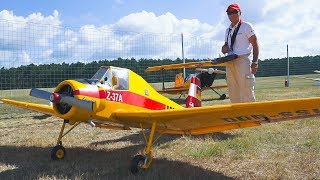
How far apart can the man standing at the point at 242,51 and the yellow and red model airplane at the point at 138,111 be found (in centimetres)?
102

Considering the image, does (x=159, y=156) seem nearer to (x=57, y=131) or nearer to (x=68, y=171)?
(x=68, y=171)

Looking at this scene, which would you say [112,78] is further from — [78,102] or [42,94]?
[42,94]

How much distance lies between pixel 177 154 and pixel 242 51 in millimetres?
2011

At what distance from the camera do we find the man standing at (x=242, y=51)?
6.07 m

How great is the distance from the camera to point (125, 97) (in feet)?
19.5

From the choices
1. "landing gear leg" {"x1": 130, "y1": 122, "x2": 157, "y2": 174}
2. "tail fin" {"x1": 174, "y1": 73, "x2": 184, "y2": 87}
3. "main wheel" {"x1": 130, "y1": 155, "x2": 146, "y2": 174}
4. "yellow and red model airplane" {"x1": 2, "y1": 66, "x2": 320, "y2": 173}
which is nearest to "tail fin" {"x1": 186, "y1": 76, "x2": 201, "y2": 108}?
"yellow and red model airplane" {"x1": 2, "y1": 66, "x2": 320, "y2": 173}

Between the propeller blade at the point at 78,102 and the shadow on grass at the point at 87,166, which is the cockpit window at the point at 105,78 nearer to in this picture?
the propeller blade at the point at 78,102

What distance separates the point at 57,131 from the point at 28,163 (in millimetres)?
3091

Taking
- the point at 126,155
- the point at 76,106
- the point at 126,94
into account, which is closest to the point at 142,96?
the point at 126,94

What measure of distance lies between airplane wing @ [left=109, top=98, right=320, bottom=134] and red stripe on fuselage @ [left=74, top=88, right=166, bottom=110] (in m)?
0.27

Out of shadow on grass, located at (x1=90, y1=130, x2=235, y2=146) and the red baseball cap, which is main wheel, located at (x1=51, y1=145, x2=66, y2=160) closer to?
shadow on grass, located at (x1=90, y1=130, x2=235, y2=146)

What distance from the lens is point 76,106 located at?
512 centimetres

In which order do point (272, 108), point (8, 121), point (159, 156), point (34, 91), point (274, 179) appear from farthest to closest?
point (8, 121) < point (159, 156) < point (34, 91) < point (274, 179) < point (272, 108)

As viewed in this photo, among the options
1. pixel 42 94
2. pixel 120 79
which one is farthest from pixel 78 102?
pixel 120 79
